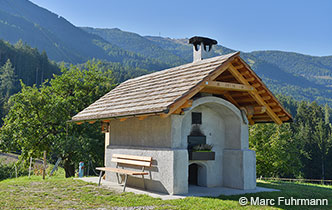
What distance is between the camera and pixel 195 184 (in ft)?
39.4

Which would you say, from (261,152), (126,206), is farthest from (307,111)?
(126,206)

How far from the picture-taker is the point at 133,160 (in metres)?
11.4

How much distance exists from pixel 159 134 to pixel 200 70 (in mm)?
2468

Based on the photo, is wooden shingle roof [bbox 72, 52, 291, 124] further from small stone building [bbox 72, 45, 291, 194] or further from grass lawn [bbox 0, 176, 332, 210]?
grass lawn [bbox 0, 176, 332, 210]

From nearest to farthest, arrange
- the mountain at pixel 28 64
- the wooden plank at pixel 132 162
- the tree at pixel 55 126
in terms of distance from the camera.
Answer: the wooden plank at pixel 132 162, the tree at pixel 55 126, the mountain at pixel 28 64

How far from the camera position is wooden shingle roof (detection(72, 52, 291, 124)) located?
9391 mm

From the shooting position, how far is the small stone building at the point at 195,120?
9.77m

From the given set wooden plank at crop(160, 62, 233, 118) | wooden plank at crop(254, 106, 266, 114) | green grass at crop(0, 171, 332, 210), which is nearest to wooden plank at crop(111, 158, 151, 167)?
green grass at crop(0, 171, 332, 210)

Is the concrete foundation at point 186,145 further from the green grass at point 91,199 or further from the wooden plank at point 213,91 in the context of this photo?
the green grass at point 91,199

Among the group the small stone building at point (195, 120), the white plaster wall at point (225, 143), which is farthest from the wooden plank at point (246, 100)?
the white plaster wall at point (225, 143)

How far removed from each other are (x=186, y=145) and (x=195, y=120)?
1.18 m

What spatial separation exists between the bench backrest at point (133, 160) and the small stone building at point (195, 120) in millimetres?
169

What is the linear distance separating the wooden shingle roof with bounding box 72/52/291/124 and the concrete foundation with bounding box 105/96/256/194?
624 mm

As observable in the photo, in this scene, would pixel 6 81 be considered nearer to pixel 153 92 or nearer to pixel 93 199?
pixel 153 92
